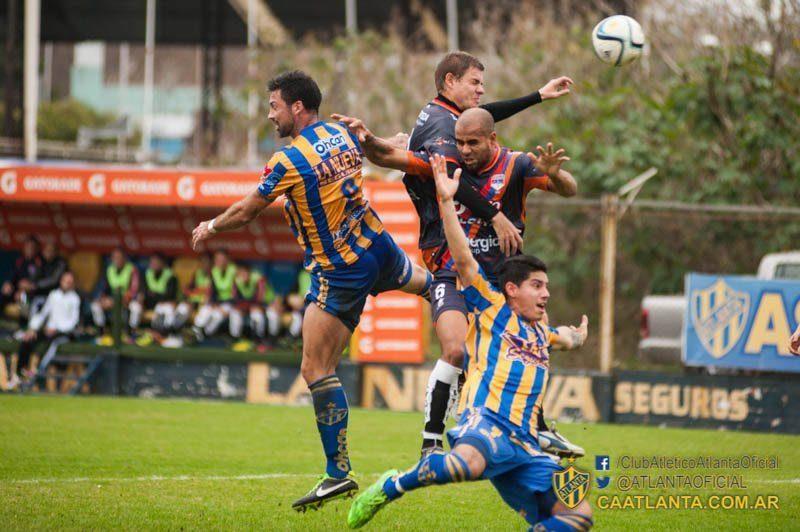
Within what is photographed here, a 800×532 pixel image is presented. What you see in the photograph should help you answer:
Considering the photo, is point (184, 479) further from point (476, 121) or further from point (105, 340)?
point (105, 340)

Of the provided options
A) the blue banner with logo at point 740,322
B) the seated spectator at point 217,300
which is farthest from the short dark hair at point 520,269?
the seated spectator at point 217,300

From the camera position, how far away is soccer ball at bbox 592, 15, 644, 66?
8.96 meters

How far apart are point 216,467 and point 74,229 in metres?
10.8

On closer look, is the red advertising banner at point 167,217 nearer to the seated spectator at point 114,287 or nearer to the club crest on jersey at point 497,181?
the seated spectator at point 114,287

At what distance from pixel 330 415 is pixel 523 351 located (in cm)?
195

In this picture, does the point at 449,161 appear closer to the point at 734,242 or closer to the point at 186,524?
the point at 186,524

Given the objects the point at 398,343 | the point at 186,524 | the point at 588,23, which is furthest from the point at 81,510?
the point at 588,23

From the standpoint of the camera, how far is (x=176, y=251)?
19312 mm

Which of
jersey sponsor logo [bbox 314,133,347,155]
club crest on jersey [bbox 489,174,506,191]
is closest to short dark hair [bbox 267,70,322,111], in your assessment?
jersey sponsor logo [bbox 314,133,347,155]

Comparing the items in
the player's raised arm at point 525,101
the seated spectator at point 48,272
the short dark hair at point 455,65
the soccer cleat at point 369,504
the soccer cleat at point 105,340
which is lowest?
the soccer cleat at point 105,340

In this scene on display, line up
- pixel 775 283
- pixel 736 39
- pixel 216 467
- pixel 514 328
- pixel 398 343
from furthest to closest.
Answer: pixel 736 39 → pixel 398 343 → pixel 775 283 → pixel 216 467 → pixel 514 328

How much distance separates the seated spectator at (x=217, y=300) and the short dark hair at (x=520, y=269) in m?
11.5

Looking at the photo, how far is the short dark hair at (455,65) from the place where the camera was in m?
8.03

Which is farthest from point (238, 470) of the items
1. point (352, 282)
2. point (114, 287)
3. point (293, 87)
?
point (114, 287)
